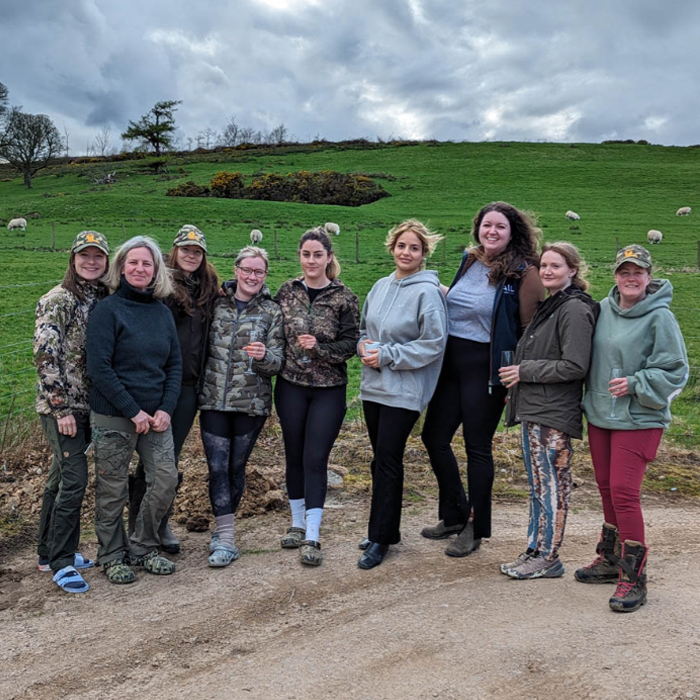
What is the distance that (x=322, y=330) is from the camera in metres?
5.22

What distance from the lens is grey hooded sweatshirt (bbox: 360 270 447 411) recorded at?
4.89 metres

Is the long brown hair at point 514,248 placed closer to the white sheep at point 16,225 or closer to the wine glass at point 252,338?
the wine glass at point 252,338

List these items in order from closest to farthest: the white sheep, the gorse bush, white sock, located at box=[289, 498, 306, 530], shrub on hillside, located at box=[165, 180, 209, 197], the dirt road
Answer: the dirt road → white sock, located at box=[289, 498, 306, 530] → the white sheep → the gorse bush → shrub on hillside, located at box=[165, 180, 209, 197]

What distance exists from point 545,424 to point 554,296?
2.85 feet

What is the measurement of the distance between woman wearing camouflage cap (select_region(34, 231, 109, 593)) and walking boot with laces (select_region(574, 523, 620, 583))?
345 cm

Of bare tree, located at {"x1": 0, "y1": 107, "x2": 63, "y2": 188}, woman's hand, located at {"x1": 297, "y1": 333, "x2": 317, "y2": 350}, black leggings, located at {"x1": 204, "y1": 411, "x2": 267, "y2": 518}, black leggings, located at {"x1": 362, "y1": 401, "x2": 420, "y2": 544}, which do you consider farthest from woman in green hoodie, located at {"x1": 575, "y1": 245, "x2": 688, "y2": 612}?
bare tree, located at {"x1": 0, "y1": 107, "x2": 63, "y2": 188}

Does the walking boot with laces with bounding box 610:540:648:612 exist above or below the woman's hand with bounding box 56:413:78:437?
below

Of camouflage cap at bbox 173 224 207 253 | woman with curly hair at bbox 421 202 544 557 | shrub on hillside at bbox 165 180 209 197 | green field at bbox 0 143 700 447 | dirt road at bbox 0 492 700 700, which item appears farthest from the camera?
shrub on hillside at bbox 165 180 209 197

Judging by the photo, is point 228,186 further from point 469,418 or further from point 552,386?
point 552,386

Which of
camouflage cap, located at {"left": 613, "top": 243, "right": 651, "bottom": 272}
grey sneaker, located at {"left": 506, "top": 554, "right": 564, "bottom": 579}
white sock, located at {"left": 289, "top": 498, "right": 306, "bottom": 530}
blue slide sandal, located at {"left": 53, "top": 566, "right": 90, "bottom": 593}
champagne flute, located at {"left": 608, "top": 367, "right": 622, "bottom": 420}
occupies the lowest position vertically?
blue slide sandal, located at {"left": 53, "top": 566, "right": 90, "bottom": 593}

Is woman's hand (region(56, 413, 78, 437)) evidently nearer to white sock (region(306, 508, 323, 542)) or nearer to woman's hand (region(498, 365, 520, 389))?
white sock (region(306, 508, 323, 542))

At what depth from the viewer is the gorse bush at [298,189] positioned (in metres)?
51.7

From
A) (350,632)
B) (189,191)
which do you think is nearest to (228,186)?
(189,191)

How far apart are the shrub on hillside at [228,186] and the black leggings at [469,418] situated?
5026 centimetres
